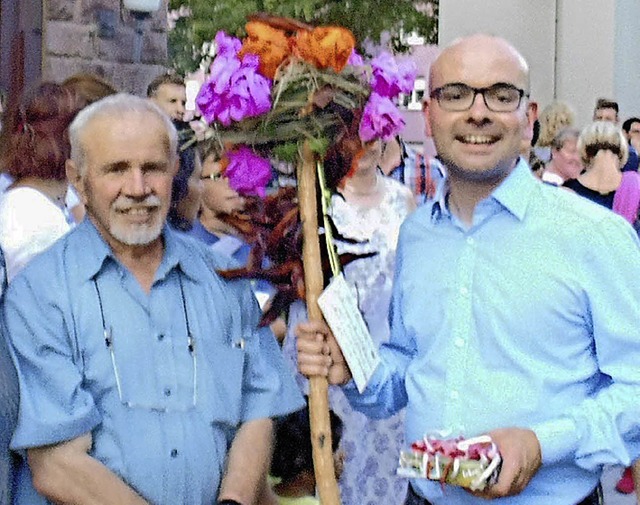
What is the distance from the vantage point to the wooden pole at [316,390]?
3.07m

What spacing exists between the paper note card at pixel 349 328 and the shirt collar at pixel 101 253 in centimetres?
50

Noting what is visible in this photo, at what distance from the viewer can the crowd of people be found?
117 inches

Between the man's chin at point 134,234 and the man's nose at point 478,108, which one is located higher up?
the man's nose at point 478,108

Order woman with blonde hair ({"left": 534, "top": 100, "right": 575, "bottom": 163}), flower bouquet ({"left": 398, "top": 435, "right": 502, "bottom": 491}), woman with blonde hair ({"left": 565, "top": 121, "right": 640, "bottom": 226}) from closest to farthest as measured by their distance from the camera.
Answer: flower bouquet ({"left": 398, "top": 435, "right": 502, "bottom": 491}) → woman with blonde hair ({"left": 565, "top": 121, "right": 640, "bottom": 226}) → woman with blonde hair ({"left": 534, "top": 100, "right": 575, "bottom": 163})

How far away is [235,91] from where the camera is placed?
3.02m

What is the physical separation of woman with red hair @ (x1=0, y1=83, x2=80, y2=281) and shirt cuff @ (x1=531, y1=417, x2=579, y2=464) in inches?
71.9

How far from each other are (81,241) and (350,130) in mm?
783

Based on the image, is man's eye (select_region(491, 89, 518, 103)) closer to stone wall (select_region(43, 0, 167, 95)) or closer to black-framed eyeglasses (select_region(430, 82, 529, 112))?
black-framed eyeglasses (select_region(430, 82, 529, 112))

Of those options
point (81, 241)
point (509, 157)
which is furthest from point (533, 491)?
point (81, 241)

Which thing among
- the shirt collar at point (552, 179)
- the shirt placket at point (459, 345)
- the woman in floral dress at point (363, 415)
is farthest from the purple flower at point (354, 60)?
the shirt collar at point (552, 179)

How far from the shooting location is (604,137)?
→ 342 inches

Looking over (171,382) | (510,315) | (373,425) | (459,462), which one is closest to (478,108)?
(510,315)

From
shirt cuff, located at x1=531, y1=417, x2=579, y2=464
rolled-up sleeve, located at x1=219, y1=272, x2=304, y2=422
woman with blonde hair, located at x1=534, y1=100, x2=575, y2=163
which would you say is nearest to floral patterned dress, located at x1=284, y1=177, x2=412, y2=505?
rolled-up sleeve, located at x1=219, y1=272, x2=304, y2=422

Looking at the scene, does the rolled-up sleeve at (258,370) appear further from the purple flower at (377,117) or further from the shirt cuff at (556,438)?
the shirt cuff at (556,438)
